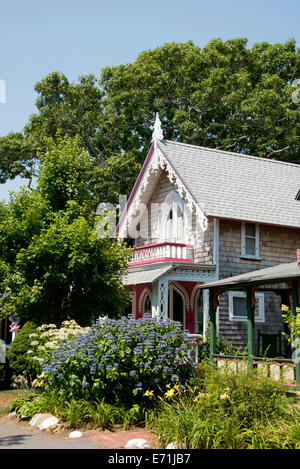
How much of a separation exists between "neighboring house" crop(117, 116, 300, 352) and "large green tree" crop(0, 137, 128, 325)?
468cm

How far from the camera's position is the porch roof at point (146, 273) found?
1980cm

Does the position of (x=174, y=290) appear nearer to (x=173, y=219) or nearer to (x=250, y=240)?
(x=173, y=219)

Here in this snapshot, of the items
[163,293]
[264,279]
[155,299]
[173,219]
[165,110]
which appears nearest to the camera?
[264,279]

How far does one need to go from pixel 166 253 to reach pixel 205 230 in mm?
1739

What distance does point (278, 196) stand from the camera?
75.6ft

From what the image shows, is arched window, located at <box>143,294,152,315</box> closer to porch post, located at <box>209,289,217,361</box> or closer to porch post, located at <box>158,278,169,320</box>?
porch post, located at <box>158,278,169,320</box>

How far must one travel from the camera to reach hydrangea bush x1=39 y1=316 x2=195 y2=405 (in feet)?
32.3

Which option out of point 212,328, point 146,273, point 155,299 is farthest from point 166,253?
point 212,328

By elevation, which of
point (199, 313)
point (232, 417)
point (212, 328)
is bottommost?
point (232, 417)

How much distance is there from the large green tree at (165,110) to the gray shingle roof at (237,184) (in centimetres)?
913

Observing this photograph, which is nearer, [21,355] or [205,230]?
[21,355]

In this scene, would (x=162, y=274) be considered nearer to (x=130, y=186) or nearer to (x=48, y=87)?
(x=130, y=186)

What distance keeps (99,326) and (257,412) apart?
12.9ft

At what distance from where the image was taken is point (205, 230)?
20828 millimetres
